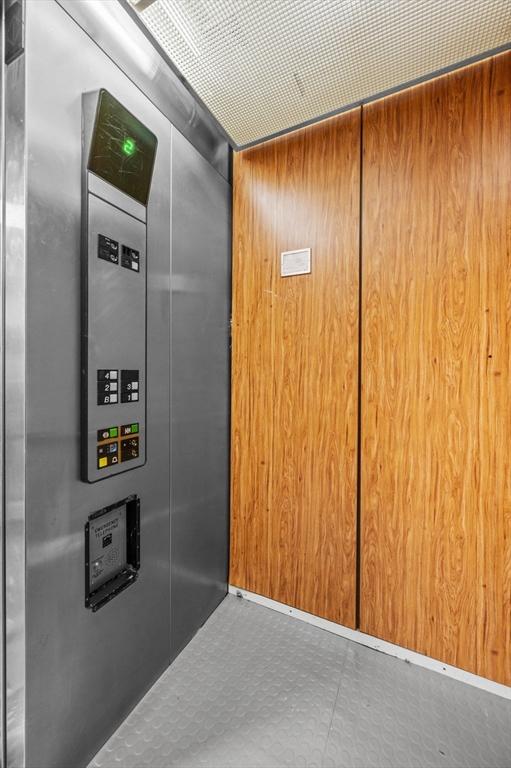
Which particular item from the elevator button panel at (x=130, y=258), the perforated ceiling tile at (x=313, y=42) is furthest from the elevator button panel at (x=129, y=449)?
the perforated ceiling tile at (x=313, y=42)

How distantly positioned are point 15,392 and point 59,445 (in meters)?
0.20

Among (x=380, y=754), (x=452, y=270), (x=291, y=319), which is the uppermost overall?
(x=452, y=270)

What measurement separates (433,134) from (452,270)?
2.08ft

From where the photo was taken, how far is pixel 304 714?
1.40m

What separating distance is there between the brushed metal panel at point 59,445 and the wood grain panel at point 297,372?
891 millimetres

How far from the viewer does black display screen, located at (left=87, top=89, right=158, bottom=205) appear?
109 cm

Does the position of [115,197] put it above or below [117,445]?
Answer: above

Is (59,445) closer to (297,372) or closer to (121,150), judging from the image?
(121,150)

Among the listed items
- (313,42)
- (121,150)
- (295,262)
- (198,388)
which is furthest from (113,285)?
(313,42)

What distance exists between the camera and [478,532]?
1.52m

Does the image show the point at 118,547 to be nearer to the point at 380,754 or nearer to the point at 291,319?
the point at 380,754

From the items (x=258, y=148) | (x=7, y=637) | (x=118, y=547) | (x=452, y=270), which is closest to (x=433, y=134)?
(x=452, y=270)

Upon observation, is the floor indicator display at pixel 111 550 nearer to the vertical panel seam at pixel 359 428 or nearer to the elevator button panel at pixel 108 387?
the elevator button panel at pixel 108 387

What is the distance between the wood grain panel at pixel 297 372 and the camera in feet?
5.88
